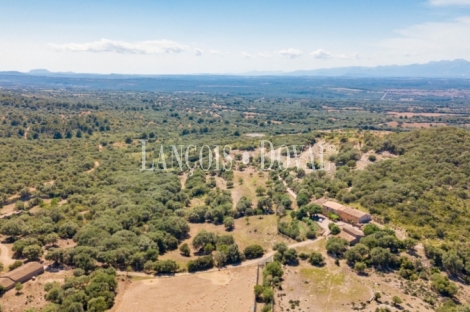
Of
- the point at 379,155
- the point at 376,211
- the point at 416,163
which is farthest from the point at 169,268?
the point at 379,155

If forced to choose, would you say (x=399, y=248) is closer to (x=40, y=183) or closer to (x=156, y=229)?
(x=156, y=229)

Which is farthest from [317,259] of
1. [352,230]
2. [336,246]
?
[352,230]

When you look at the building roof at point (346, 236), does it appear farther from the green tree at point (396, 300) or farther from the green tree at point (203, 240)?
the green tree at point (203, 240)

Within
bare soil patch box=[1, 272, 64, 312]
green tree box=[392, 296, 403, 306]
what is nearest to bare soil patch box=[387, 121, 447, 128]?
green tree box=[392, 296, 403, 306]

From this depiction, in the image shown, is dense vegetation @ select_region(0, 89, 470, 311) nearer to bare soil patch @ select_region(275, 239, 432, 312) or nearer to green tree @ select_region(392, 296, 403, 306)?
bare soil patch @ select_region(275, 239, 432, 312)

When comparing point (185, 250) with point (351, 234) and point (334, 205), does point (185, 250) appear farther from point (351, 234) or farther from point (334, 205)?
point (334, 205)

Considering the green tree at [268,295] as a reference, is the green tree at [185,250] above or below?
below

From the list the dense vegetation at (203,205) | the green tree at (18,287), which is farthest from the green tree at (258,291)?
the green tree at (18,287)
